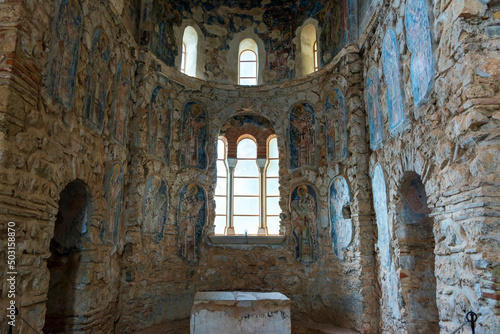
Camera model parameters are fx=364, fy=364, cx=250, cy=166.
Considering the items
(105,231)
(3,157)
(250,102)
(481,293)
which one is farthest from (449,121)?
(250,102)

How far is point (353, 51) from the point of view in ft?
26.8

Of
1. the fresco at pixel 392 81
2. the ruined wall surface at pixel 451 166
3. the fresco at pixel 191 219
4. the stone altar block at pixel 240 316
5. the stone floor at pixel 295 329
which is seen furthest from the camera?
the fresco at pixel 191 219

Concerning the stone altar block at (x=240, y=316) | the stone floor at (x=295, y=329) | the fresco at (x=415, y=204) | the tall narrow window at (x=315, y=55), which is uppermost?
the tall narrow window at (x=315, y=55)

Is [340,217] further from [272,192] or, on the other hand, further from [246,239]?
[272,192]

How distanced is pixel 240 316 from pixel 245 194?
18.1 ft

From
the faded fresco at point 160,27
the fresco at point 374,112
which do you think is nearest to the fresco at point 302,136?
the fresco at point 374,112

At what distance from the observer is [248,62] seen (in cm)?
1116

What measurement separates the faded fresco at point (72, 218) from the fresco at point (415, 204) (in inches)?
211

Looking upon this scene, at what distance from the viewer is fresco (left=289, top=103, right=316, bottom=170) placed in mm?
9555

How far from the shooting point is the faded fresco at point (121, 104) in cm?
711

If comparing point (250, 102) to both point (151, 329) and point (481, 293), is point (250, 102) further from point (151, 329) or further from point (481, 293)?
point (481, 293)

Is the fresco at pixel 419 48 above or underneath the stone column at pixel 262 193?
above

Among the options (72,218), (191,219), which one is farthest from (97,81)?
(191,219)

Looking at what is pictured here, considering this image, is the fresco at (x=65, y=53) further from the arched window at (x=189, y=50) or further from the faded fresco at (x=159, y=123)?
the arched window at (x=189, y=50)
